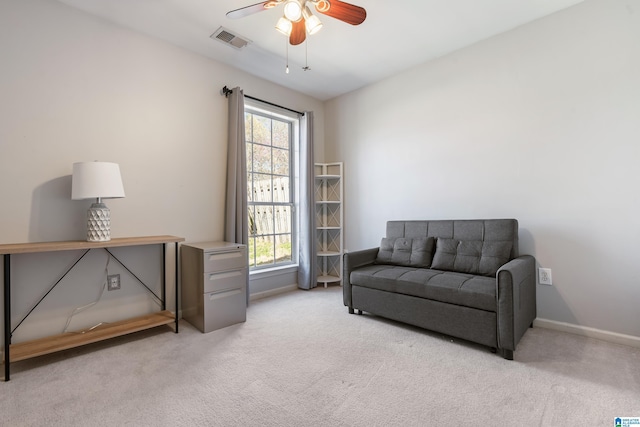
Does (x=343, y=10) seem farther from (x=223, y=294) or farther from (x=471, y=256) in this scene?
(x=223, y=294)

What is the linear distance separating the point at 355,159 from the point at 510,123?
1.88m

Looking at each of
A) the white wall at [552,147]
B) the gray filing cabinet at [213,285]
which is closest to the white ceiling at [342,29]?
the white wall at [552,147]

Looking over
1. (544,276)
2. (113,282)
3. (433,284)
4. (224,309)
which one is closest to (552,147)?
(544,276)

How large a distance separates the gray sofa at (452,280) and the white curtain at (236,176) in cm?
123

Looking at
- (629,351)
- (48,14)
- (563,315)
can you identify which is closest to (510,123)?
(563,315)

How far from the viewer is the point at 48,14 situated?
230 cm

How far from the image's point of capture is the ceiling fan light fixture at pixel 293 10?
6.08 ft

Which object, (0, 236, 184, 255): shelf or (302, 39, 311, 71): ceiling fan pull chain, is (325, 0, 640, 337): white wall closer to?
(302, 39, 311, 71): ceiling fan pull chain

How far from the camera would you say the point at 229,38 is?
2.83m

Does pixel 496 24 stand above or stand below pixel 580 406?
above

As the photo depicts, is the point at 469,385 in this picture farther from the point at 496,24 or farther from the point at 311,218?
the point at 496,24

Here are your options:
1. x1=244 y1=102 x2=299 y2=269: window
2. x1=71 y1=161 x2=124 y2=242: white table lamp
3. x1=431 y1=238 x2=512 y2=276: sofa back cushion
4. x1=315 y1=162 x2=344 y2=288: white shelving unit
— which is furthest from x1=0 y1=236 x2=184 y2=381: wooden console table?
x1=431 y1=238 x2=512 y2=276: sofa back cushion

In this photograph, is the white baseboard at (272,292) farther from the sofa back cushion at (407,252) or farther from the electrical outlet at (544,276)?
the electrical outlet at (544,276)

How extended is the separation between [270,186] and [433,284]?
2.34 meters
